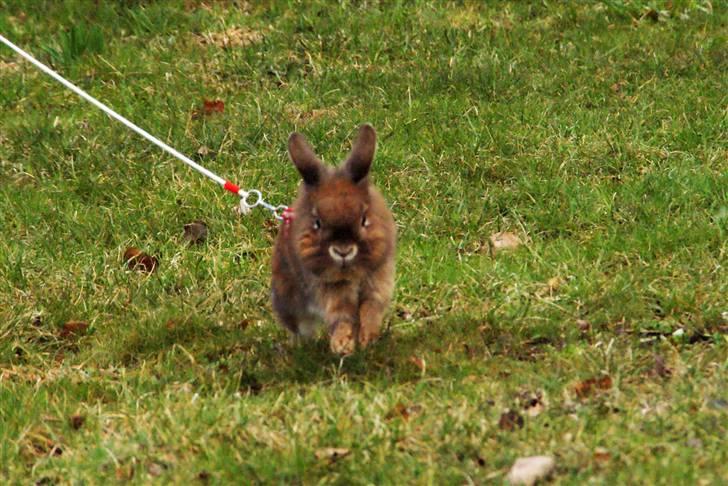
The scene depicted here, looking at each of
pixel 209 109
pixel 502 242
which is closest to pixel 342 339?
pixel 502 242

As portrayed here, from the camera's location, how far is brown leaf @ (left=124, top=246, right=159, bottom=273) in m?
7.68

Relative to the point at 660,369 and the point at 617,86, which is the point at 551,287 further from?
the point at 617,86

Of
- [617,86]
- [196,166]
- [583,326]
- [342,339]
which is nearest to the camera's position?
[342,339]

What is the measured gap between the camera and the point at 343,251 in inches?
216

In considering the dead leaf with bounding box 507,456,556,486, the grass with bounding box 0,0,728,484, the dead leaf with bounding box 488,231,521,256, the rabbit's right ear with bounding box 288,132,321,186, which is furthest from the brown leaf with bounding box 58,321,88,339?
the dead leaf with bounding box 507,456,556,486

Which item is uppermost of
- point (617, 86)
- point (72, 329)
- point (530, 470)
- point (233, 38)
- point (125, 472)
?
point (530, 470)

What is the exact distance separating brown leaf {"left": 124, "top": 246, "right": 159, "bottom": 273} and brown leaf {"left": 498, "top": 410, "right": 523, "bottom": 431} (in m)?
3.09

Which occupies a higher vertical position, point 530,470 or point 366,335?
point 530,470

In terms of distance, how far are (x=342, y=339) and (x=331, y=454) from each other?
102 centimetres

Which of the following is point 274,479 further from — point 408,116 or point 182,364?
point 408,116

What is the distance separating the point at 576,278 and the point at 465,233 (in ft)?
3.25

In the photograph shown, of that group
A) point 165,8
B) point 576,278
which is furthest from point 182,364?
point 165,8

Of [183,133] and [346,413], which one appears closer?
[346,413]

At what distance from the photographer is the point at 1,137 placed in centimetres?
940
